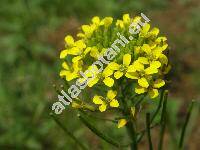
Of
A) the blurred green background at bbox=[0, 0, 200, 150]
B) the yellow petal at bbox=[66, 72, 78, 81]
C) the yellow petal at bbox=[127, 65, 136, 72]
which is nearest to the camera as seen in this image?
the yellow petal at bbox=[127, 65, 136, 72]

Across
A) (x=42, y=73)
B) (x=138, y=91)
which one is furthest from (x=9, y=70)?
(x=138, y=91)

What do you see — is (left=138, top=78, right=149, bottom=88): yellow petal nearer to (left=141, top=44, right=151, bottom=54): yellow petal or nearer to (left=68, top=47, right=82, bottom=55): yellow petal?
(left=141, top=44, right=151, bottom=54): yellow petal

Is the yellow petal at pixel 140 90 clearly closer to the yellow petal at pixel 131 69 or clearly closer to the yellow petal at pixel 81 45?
the yellow petal at pixel 131 69

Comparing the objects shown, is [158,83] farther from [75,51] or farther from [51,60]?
[51,60]

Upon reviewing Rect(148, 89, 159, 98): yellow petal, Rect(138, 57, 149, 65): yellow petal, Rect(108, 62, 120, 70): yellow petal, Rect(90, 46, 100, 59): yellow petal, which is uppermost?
Rect(90, 46, 100, 59): yellow petal

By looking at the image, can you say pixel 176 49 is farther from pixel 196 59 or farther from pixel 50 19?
pixel 50 19

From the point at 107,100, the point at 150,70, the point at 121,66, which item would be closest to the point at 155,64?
the point at 150,70

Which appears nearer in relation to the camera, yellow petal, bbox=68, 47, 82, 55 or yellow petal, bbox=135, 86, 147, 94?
yellow petal, bbox=135, 86, 147, 94

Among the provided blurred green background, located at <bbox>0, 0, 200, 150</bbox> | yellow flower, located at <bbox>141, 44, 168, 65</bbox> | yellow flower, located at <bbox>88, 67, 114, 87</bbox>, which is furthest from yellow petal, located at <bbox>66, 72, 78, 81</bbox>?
blurred green background, located at <bbox>0, 0, 200, 150</bbox>
